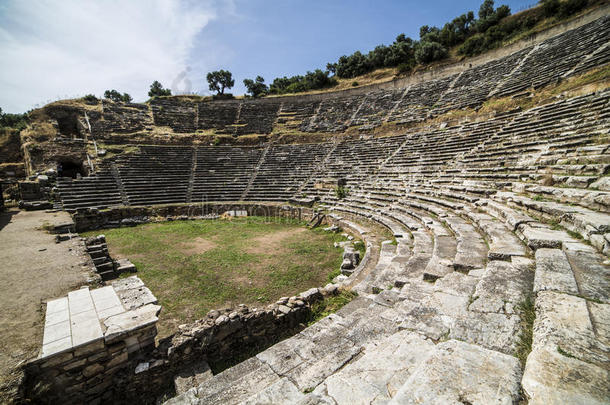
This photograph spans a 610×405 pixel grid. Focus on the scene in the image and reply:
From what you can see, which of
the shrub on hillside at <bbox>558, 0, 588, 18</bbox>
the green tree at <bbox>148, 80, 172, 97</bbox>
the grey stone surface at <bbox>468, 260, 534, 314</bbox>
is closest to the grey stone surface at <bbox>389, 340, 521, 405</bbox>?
the grey stone surface at <bbox>468, 260, 534, 314</bbox>

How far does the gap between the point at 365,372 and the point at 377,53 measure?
36.4 metres

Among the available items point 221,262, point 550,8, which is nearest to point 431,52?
point 550,8

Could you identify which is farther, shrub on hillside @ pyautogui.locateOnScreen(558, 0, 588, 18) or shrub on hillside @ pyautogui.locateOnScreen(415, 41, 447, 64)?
shrub on hillside @ pyautogui.locateOnScreen(415, 41, 447, 64)

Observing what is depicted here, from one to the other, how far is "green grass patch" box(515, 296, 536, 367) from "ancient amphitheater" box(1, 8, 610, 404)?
0.7 inches

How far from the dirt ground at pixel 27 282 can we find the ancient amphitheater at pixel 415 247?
31 centimetres

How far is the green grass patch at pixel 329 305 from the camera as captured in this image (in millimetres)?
4891

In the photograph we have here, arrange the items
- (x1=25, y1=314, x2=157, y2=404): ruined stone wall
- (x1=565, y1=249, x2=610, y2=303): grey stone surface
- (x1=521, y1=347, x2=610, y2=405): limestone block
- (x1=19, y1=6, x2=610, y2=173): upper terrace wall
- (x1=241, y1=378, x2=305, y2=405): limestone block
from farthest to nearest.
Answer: (x1=19, y1=6, x2=610, y2=173): upper terrace wall < (x1=25, y1=314, x2=157, y2=404): ruined stone wall < (x1=565, y1=249, x2=610, y2=303): grey stone surface < (x1=241, y1=378, x2=305, y2=405): limestone block < (x1=521, y1=347, x2=610, y2=405): limestone block

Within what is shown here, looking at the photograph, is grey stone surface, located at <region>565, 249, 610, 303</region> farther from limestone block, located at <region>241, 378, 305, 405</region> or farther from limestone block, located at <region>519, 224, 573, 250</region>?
limestone block, located at <region>241, 378, 305, 405</region>

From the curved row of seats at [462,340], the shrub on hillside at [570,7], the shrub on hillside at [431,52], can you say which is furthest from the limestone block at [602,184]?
the shrub on hillside at [431,52]

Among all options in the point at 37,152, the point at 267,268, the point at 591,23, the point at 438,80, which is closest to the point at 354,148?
the point at 438,80

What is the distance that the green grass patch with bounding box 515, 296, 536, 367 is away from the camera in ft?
5.95

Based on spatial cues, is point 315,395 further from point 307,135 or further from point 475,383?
point 307,135

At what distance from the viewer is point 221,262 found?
811cm

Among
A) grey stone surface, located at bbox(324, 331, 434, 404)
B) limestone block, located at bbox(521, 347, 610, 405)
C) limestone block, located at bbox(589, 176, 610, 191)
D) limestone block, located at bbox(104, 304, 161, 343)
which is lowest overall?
limestone block, located at bbox(104, 304, 161, 343)
